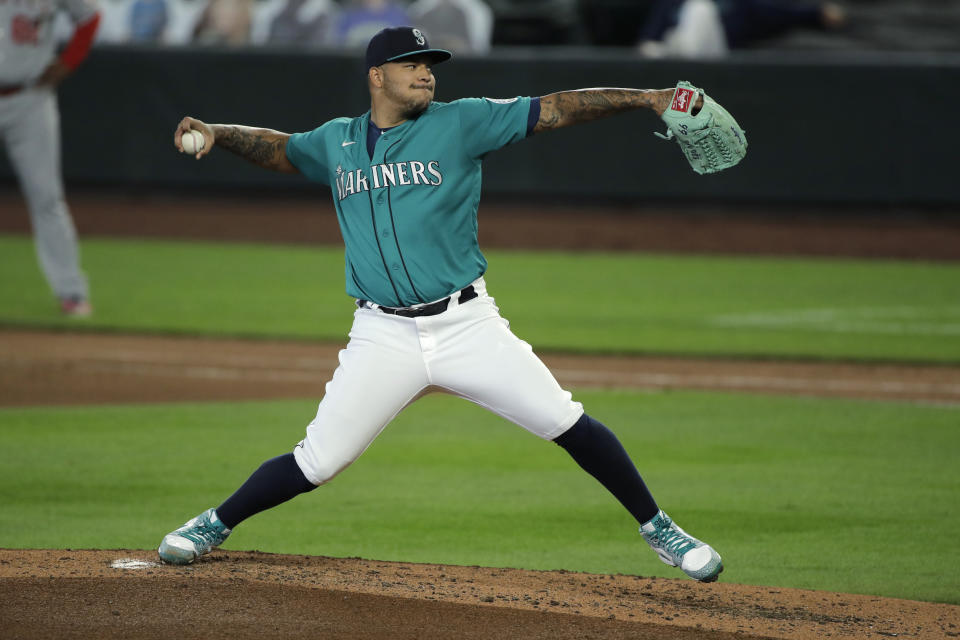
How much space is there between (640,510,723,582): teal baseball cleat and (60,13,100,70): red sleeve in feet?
24.9

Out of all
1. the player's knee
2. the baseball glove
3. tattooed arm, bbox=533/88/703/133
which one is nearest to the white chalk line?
the player's knee

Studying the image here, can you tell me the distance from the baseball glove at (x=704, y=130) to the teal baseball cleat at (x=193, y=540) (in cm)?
207

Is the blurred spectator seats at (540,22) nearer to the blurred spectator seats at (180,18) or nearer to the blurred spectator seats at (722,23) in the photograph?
the blurred spectator seats at (722,23)

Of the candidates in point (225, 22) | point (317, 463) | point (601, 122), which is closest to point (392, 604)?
point (317, 463)

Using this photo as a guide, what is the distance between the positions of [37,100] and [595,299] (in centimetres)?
559

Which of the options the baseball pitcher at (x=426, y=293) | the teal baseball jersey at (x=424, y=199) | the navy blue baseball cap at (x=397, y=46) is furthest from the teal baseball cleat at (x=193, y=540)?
the navy blue baseball cap at (x=397, y=46)

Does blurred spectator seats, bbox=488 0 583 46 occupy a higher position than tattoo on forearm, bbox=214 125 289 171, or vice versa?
blurred spectator seats, bbox=488 0 583 46

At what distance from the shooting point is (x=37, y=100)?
1100 centimetres

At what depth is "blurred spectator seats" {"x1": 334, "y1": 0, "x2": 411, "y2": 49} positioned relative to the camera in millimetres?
17859

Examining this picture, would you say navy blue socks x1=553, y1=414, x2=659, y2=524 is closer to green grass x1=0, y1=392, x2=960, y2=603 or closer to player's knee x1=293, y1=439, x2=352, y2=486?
green grass x1=0, y1=392, x2=960, y2=603

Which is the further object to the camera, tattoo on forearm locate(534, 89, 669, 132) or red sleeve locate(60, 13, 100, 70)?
red sleeve locate(60, 13, 100, 70)

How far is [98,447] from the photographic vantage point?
7.39 meters

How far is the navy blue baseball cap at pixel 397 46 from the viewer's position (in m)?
4.73

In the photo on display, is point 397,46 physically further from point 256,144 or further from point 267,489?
point 267,489
